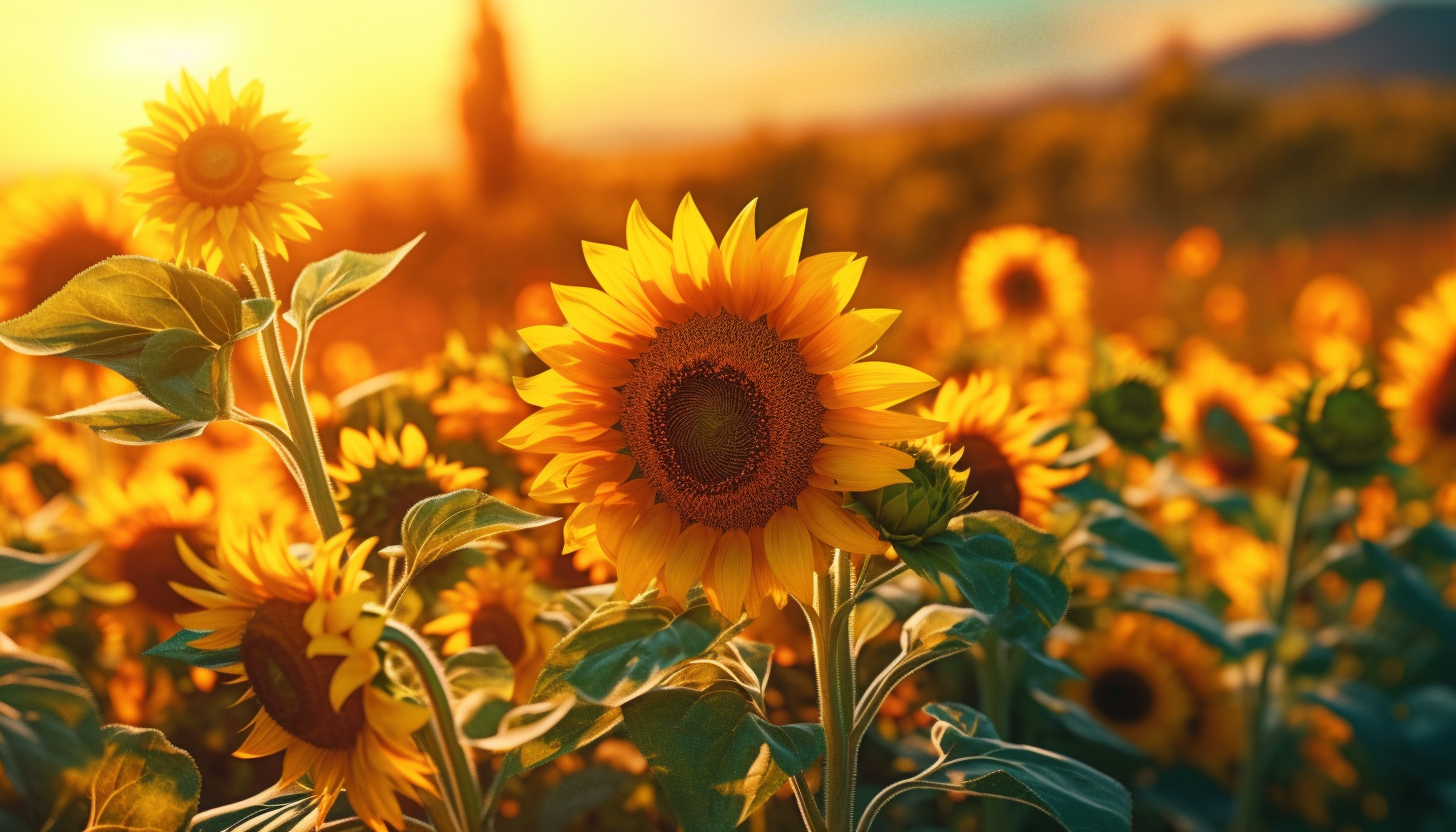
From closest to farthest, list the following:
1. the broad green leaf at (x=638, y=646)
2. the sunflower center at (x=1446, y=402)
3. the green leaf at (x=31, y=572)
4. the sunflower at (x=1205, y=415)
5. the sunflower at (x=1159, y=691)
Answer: the broad green leaf at (x=638, y=646) → the green leaf at (x=31, y=572) → the sunflower at (x=1159, y=691) → the sunflower center at (x=1446, y=402) → the sunflower at (x=1205, y=415)

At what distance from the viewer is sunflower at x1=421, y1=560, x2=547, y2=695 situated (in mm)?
1122

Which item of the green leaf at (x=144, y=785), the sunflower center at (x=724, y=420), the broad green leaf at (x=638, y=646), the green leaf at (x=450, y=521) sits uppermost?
the sunflower center at (x=724, y=420)

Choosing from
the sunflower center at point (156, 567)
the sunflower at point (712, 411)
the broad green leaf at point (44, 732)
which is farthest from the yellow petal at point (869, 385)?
the sunflower center at point (156, 567)

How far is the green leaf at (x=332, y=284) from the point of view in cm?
87

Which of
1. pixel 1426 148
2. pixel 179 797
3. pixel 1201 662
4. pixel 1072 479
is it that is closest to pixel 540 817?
pixel 179 797

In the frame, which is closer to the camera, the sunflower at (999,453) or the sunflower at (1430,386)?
the sunflower at (999,453)

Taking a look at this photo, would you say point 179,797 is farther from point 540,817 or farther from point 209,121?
point 209,121

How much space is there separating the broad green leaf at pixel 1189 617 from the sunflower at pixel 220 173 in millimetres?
1142

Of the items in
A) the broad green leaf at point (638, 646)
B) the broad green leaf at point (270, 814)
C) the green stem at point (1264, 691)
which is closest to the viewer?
the broad green leaf at point (638, 646)

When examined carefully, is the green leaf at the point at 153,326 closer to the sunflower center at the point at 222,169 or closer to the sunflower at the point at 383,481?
the sunflower center at the point at 222,169

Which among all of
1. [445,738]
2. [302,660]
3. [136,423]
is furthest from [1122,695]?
[136,423]

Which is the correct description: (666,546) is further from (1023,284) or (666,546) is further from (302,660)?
(1023,284)

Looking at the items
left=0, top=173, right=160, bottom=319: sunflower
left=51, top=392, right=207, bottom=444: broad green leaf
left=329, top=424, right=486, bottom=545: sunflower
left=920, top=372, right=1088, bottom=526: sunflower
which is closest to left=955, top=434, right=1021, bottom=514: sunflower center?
left=920, top=372, right=1088, bottom=526: sunflower

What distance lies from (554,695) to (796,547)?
211 mm
